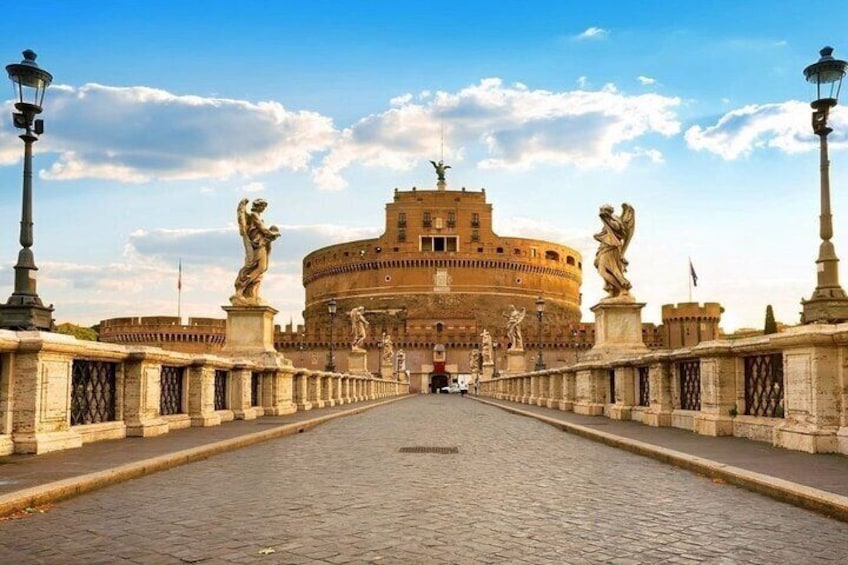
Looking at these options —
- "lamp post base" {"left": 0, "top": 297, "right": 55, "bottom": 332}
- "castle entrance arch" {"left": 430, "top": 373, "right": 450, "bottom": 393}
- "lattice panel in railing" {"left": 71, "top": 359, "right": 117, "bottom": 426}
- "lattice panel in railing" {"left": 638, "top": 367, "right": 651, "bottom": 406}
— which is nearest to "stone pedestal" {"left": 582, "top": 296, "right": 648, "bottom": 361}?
"lattice panel in railing" {"left": 638, "top": 367, "right": 651, "bottom": 406}

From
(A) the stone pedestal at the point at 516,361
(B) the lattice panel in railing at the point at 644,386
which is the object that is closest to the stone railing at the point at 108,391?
(B) the lattice panel in railing at the point at 644,386

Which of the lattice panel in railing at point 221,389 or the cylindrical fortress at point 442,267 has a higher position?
the cylindrical fortress at point 442,267

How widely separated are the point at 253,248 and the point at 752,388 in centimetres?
1213

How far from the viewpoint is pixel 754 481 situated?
7.03 meters

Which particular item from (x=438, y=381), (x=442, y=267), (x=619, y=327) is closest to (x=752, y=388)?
(x=619, y=327)

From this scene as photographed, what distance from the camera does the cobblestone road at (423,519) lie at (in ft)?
15.8

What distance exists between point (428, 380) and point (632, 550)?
99778 millimetres

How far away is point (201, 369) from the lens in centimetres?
1449

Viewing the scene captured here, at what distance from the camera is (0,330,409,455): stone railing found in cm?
902

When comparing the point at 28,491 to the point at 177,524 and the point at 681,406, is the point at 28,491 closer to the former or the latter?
the point at 177,524

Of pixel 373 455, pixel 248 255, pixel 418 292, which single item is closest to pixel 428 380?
pixel 418 292

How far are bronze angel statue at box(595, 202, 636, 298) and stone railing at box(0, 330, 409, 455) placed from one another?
25.3 ft

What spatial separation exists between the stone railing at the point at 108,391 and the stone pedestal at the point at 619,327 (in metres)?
7.34

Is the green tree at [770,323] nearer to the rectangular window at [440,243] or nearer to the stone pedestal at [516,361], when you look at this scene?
the stone pedestal at [516,361]
